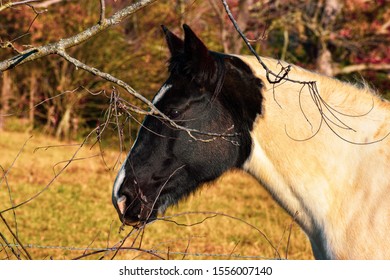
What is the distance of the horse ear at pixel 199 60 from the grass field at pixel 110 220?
2433 millimetres

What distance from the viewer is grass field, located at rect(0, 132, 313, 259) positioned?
8.05m

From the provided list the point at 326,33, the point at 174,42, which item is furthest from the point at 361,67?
the point at 174,42

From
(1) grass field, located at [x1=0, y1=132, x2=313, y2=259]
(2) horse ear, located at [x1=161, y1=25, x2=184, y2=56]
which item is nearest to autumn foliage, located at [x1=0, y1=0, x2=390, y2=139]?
(1) grass field, located at [x1=0, y1=132, x2=313, y2=259]

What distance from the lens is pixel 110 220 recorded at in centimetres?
984

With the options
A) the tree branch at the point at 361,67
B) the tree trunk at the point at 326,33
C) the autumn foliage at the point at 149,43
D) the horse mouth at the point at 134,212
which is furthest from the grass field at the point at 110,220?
the tree branch at the point at 361,67

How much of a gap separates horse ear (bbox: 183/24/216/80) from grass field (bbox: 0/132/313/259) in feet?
7.98

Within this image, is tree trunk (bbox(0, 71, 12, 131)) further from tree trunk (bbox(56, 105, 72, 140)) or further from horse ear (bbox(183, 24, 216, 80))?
horse ear (bbox(183, 24, 216, 80))

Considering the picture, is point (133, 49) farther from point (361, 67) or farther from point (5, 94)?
point (361, 67)

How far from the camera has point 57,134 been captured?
17547 mm

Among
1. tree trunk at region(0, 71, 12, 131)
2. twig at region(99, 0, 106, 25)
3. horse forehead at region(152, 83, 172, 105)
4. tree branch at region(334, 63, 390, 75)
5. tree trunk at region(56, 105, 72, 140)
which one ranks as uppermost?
twig at region(99, 0, 106, 25)

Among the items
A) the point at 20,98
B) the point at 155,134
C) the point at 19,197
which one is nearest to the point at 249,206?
the point at 19,197

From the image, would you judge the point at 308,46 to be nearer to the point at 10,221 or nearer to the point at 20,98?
the point at 20,98

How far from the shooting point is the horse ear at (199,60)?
4047 millimetres

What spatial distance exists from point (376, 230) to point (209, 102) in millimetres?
1162
